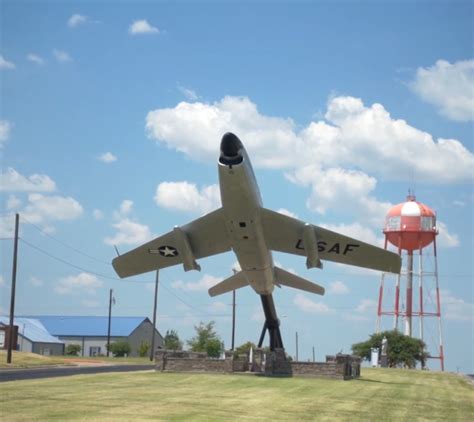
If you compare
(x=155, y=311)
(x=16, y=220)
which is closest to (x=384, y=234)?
(x=155, y=311)

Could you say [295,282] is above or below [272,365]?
above

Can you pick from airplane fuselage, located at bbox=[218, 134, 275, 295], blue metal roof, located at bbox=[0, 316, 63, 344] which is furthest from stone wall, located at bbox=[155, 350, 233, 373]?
blue metal roof, located at bbox=[0, 316, 63, 344]

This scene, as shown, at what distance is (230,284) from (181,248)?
881 cm

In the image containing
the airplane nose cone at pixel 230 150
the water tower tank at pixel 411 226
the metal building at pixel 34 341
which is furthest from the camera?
the metal building at pixel 34 341

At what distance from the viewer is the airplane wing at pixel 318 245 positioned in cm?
2825

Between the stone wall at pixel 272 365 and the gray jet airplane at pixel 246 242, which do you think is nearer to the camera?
the gray jet airplane at pixel 246 242

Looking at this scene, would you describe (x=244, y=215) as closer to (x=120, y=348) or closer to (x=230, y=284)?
(x=230, y=284)

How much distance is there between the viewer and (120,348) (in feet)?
325

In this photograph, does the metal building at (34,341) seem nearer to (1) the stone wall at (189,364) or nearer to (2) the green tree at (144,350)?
(2) the green tree at (144,350)

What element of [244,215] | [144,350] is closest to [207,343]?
[144,350]

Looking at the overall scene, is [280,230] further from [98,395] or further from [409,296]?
[409,296]

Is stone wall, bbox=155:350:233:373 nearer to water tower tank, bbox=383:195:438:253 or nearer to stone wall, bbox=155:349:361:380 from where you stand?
stone wall, bbox=155:349:361:380

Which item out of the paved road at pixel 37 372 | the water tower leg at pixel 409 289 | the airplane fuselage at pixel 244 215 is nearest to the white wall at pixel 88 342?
the water tower leg at pixel 409 289

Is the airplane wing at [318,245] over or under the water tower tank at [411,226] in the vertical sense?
under
